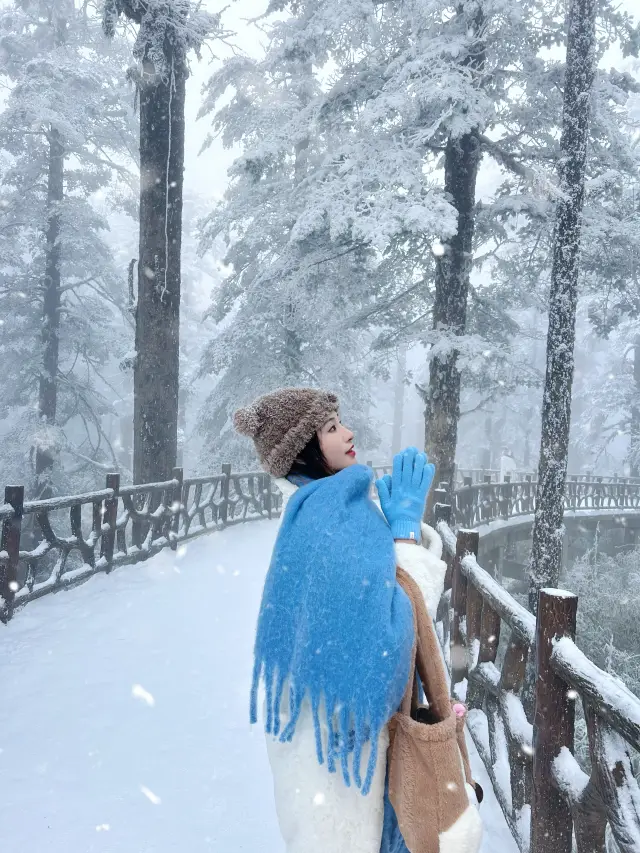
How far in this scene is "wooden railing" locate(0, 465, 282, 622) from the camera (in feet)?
21.3

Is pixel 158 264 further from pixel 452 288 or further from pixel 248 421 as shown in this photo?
pixel 248 421

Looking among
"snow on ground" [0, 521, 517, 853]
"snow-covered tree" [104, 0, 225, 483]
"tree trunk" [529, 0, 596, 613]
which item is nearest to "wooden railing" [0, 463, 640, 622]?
"snow on ground" [0, 521, 517, 853]

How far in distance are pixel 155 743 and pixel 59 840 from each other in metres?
1.04

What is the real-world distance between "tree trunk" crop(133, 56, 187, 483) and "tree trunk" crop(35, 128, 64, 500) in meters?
8.42

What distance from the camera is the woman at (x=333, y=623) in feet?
5.24

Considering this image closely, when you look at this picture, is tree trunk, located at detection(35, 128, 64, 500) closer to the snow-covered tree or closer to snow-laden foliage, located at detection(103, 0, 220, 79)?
the snow-covered tree

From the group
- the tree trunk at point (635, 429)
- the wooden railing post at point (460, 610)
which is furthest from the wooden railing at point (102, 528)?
the tree trunk at point (635, 429)

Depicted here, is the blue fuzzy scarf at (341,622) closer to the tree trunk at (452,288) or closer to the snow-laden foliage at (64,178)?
the tree trunk at (452,288)

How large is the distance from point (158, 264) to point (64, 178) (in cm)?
1153

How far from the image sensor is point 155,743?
162 inches

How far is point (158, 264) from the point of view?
→ 962cm

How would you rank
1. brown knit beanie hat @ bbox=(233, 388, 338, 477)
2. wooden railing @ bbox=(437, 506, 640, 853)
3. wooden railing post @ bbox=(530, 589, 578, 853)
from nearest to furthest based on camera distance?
brown knit beanie hat @ bbox=(233, 388, 338, 477)
wooden railing @ bbox=(437, 506, 640, 853)
wooden railing post @ bbox=(530, 589, 578, 853)

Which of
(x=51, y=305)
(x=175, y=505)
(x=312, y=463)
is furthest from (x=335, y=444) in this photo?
(x=51, y=305)

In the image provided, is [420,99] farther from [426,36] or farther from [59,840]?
[59,840]
